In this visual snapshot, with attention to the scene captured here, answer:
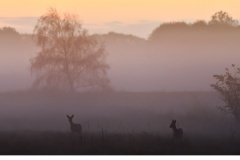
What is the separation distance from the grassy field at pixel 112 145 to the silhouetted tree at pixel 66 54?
68.8 feet

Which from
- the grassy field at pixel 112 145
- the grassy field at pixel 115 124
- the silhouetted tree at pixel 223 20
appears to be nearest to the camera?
the grassy field at pixel 112 145

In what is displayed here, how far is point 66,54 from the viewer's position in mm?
42562

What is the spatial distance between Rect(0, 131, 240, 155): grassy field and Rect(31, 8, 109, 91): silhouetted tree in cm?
2097

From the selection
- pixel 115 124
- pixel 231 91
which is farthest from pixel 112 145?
pixel 231 91

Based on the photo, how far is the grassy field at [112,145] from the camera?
18641 mm

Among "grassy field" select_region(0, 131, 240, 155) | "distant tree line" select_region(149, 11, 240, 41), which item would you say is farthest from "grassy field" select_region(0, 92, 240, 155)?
"distant tree line" select_region(149, 11, 240, 41)

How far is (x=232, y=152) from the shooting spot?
19.5 meters

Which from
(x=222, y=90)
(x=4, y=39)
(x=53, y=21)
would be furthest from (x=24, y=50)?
(x=222, y=90)

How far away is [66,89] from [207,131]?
18.3 metres

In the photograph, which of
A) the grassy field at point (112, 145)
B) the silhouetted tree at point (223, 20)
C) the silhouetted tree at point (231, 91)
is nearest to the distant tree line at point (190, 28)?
the silhouetted tree at point (223, 20)

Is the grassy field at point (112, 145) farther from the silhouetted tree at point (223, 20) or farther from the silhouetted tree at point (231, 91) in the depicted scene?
the silhouetted tree at point (223, 20)

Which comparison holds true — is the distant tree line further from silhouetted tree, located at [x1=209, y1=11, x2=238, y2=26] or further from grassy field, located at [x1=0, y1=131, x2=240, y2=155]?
grassy field, located at [x1=0, y1=131, x2=240, y2=155]

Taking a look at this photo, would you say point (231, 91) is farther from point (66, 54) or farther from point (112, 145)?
point (66, 54)

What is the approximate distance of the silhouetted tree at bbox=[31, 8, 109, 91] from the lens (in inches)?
1657
